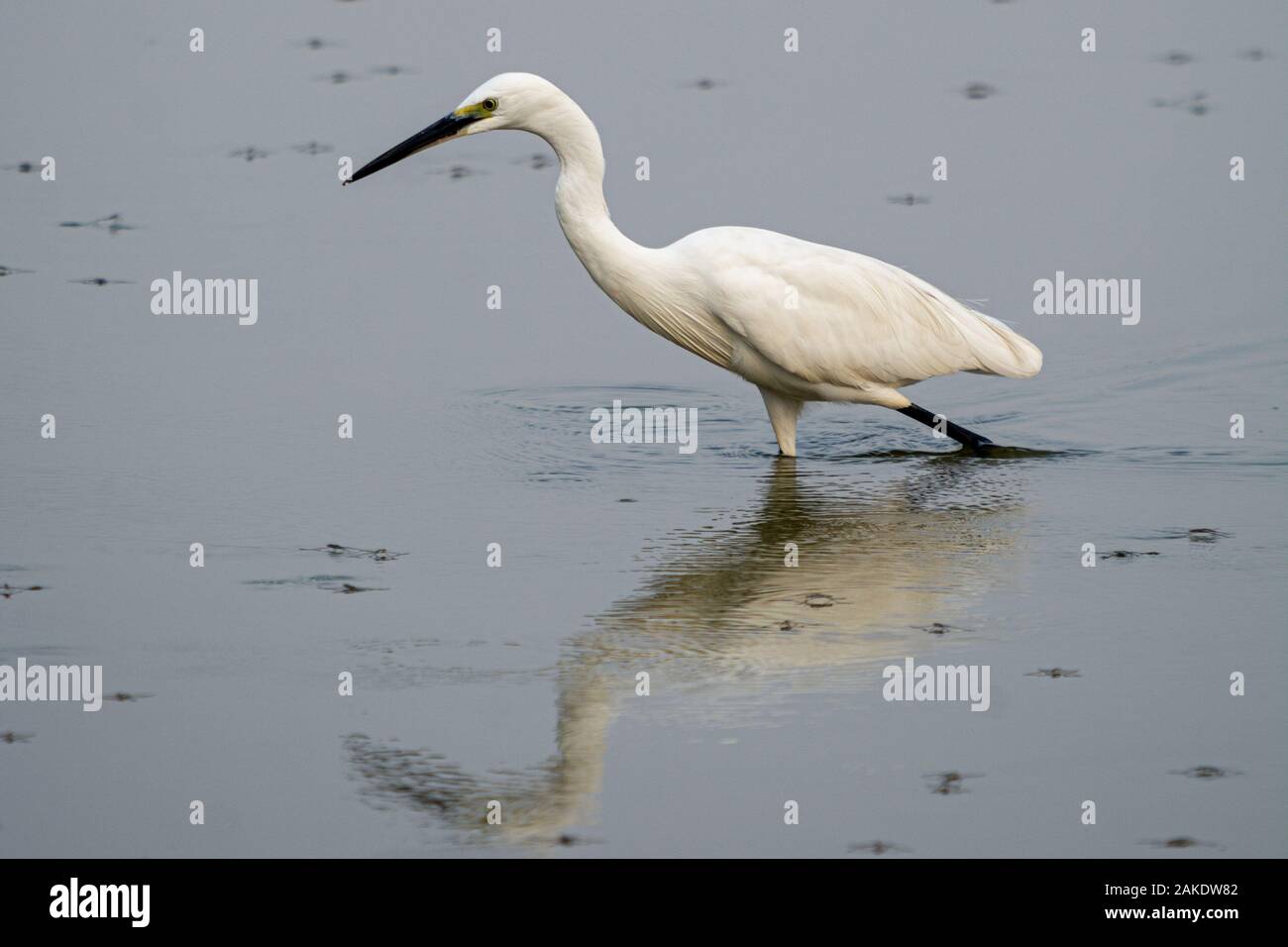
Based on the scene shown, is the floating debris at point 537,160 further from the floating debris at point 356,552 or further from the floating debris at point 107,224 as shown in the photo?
the floating debris at point 356,552

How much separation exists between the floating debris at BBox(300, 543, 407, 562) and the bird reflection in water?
1.20m

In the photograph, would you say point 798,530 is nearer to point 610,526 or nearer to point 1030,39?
point 610,526

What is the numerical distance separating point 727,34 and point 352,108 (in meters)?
3.34

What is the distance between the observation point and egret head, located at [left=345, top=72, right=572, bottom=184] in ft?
33.5

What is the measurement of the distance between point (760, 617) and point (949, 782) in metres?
1.72

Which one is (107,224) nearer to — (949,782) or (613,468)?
(613,468)

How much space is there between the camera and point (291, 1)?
18.6m

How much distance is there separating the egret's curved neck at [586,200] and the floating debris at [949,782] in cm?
456

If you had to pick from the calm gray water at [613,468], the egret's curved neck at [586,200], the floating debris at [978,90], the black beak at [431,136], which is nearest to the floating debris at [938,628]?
the calm gray water at [613,468]

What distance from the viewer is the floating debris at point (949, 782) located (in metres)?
6.52

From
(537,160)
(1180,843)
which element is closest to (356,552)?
(1180,843)

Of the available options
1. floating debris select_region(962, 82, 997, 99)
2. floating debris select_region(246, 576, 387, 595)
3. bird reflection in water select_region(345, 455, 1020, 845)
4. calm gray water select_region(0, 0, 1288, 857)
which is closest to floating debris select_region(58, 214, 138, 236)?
calm gray water select_region(0, 0, 1288, 857)

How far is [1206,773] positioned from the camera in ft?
21.9

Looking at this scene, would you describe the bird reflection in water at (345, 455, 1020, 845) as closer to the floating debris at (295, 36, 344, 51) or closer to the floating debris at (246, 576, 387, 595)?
the floating debris at (246, 576, 387, 595)
